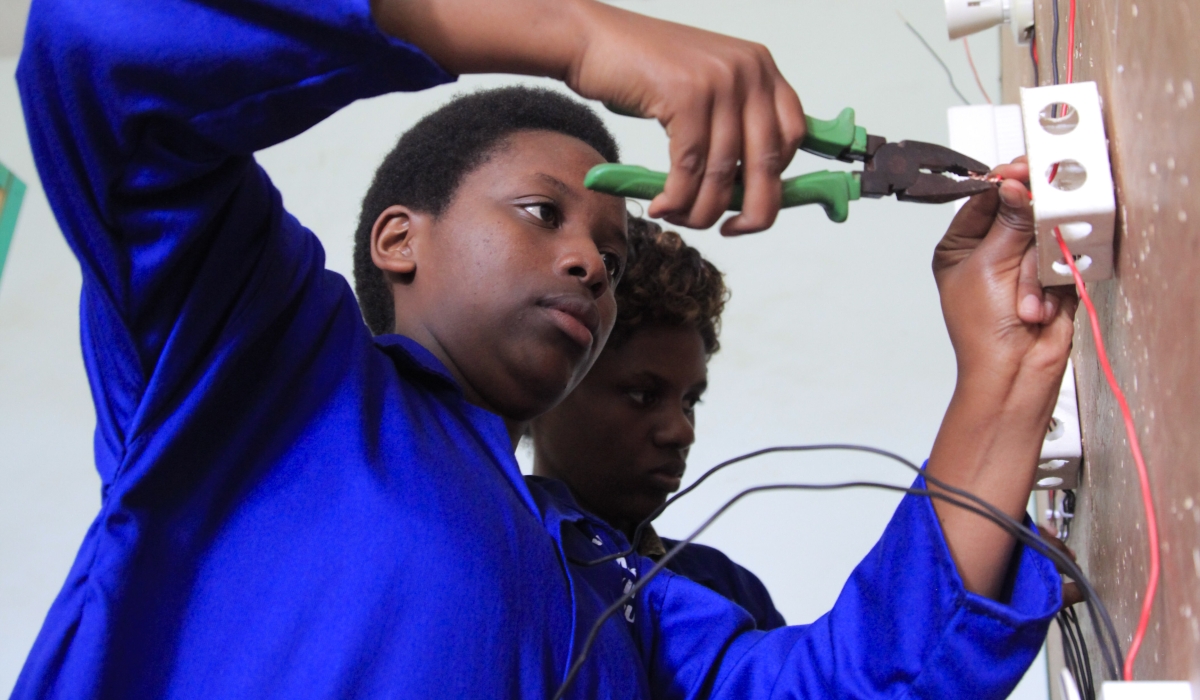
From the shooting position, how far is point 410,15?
1.53ft

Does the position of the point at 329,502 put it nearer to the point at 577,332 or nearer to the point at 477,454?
the point at 477,454

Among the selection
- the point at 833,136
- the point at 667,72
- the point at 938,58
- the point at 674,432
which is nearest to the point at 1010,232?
the point at 833,136

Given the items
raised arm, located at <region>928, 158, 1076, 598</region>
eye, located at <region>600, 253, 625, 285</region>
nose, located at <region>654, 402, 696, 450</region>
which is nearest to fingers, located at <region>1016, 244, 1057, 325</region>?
raised arm, located at <region>928, 158, 1076, 598</region>

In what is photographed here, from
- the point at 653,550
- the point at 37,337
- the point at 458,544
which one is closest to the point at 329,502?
the point at 458,544

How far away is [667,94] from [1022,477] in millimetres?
321

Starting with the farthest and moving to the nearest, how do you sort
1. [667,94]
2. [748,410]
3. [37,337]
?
[37,337]
[748,410]
[667,94]

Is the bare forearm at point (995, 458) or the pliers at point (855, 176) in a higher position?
the pliers at point (855, 176)

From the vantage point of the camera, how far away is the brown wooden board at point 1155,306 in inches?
14.2

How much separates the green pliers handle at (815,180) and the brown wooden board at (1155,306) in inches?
4.7

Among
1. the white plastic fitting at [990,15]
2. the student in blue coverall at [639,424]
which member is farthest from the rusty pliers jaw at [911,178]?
the student in blue coverall at [639,424]

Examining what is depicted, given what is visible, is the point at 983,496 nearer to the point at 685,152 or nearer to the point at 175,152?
the point at 685,152

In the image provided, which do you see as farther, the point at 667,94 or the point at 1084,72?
the point at 1084,72

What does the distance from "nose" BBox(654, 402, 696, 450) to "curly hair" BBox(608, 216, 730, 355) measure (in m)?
0.10

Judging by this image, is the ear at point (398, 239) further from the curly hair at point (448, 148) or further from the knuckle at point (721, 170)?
the knuckle at point (721, 170)
